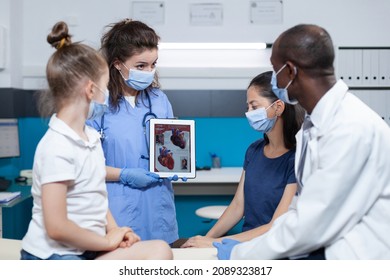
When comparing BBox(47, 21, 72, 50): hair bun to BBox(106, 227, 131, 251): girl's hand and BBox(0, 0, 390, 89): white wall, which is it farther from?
BBox(0, 0, 390, 89): white wall

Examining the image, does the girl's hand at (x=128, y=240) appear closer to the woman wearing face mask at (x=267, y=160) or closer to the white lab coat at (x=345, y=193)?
the white lab coat at (x=345, y=193)

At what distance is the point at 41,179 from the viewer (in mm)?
1074

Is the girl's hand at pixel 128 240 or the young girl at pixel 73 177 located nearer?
the young girl at pixel 73 177

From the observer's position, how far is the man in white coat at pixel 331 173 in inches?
42.6

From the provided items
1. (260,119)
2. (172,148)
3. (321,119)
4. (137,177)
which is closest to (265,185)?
(260,119)

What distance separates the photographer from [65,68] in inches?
45.7

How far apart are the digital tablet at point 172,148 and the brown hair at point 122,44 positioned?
0.23 meters

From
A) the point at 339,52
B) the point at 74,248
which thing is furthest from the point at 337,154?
the point at 339,52

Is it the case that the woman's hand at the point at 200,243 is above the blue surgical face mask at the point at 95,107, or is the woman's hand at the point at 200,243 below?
below

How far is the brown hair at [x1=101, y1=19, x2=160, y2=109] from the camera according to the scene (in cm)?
185

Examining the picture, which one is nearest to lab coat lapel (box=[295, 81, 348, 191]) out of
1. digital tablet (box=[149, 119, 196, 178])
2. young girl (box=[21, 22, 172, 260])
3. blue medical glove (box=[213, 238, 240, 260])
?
blue medical glove (box=[213, 238, 240, 260])

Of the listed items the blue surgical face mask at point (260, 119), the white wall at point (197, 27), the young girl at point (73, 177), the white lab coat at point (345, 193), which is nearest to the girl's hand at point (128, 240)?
the young girl at point (73, 177)

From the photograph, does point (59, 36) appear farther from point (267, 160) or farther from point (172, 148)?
point (267, 160)
